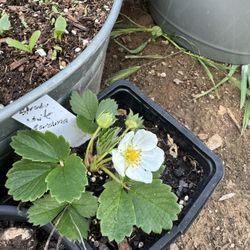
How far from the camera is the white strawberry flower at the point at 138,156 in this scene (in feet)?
2.83

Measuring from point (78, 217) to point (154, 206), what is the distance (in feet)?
0.42

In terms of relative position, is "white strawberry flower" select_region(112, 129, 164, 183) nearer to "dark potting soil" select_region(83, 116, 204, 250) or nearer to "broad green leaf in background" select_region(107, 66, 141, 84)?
"dark potting soil" select_region(83, 116, 204, 250)

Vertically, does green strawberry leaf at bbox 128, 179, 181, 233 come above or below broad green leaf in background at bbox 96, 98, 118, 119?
below

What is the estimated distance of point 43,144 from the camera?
0.89 meters

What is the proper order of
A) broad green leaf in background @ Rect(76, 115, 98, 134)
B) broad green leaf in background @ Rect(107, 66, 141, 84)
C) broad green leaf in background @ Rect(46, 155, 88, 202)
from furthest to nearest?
broad green leaf in background @ Rect(107, 66, 141, 84) → broad green leaf in background @ Rect(76, 115, 98, 134) → broad green leaf in background @ Rect(46, 155, 88, 202)

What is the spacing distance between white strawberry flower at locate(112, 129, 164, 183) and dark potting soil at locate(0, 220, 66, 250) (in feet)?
0.58

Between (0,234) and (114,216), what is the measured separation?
209mm

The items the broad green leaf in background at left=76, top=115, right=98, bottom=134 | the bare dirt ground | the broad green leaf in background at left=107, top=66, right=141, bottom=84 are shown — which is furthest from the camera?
the broad green leaf in background at left=107, top=66, right=141, bottom=84

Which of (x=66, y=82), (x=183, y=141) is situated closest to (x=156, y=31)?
(x=183, y=141)

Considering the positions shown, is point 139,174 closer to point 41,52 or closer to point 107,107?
point 107,107

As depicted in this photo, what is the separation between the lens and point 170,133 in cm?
109

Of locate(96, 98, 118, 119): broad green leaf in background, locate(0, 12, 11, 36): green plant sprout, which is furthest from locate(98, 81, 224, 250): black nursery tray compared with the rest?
locate(0, 12, 11, 36): green plant sprout

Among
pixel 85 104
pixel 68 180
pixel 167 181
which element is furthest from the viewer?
pixel 167 181

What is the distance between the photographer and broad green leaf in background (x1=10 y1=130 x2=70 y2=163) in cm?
88
